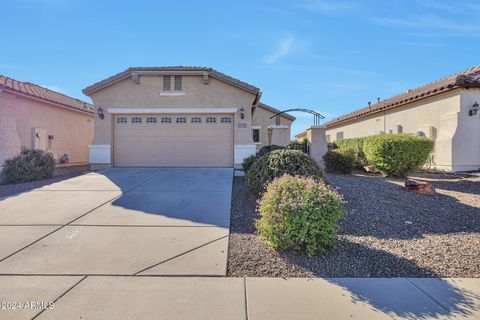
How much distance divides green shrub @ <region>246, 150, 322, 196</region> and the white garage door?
264 inches

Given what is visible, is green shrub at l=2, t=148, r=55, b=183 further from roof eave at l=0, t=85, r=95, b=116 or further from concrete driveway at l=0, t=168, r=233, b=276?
roof eave at l=0, t=85, r=95, b=116

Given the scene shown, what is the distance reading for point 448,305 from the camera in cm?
321

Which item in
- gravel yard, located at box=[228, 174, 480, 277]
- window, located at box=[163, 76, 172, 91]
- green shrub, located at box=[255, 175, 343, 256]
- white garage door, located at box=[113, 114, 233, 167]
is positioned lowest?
gravel yard, located at box=[228, 174, 480, 277]

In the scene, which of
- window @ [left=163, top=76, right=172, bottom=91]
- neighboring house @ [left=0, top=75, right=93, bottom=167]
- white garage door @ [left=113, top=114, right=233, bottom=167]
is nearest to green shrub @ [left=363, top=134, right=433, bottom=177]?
white garage door @ [left=113, top=114, right=233, bottom=167]

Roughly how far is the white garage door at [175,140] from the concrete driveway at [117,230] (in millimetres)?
4711

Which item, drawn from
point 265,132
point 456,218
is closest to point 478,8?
point 456,218

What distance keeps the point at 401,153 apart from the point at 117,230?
964 centimetres

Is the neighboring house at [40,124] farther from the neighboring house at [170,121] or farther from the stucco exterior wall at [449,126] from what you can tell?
the stucco exterior wall at [449,126]

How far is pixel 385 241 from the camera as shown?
512 cm

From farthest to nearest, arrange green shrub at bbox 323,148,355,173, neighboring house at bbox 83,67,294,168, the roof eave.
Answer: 1. neighboring house at bbox 83,67,294,168
2. the roof eave
3. green shrub at bbox 323,148,355,173

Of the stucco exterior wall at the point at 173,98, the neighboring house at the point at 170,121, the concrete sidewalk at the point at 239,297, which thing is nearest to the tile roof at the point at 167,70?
the neighboring house at the point at 170,121

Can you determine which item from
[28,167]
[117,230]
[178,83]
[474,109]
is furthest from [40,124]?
[474,109]

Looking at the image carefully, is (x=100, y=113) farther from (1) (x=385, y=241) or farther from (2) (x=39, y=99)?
(1) (x=385, y=241)

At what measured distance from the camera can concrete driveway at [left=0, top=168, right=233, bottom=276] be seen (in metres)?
4.12
